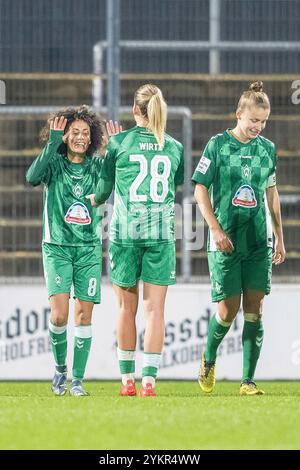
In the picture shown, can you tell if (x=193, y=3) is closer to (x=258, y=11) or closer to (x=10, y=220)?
(x=258, y=11)

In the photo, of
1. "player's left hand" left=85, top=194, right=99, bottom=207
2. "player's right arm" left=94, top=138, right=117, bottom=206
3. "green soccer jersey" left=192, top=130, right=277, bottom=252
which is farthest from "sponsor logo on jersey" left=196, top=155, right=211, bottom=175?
"player's left hand" left=85, top=194, right=99, bottom=207

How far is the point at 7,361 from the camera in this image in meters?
11.4

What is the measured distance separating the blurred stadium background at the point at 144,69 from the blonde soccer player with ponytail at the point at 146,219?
339cm

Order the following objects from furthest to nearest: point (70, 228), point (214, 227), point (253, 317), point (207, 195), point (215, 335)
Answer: point (215, 335)
point (253, 317)
point (70, 228)
point (207, 195)
point (214, 227)

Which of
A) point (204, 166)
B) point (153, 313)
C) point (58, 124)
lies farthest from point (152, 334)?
point (58, 124)

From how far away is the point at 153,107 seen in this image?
25.8 ft

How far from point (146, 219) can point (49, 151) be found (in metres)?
0.71

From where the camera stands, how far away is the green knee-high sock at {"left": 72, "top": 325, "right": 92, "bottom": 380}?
837 cm

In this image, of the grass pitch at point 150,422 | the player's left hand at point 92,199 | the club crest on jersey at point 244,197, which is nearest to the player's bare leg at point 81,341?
the grass pitch at point 150,422

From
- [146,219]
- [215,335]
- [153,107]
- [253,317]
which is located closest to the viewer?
[153,107]

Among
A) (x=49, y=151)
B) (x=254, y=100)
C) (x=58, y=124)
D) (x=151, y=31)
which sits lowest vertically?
(x=49, y=151)

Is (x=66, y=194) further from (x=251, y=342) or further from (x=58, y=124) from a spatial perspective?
(x=251, y=342)
